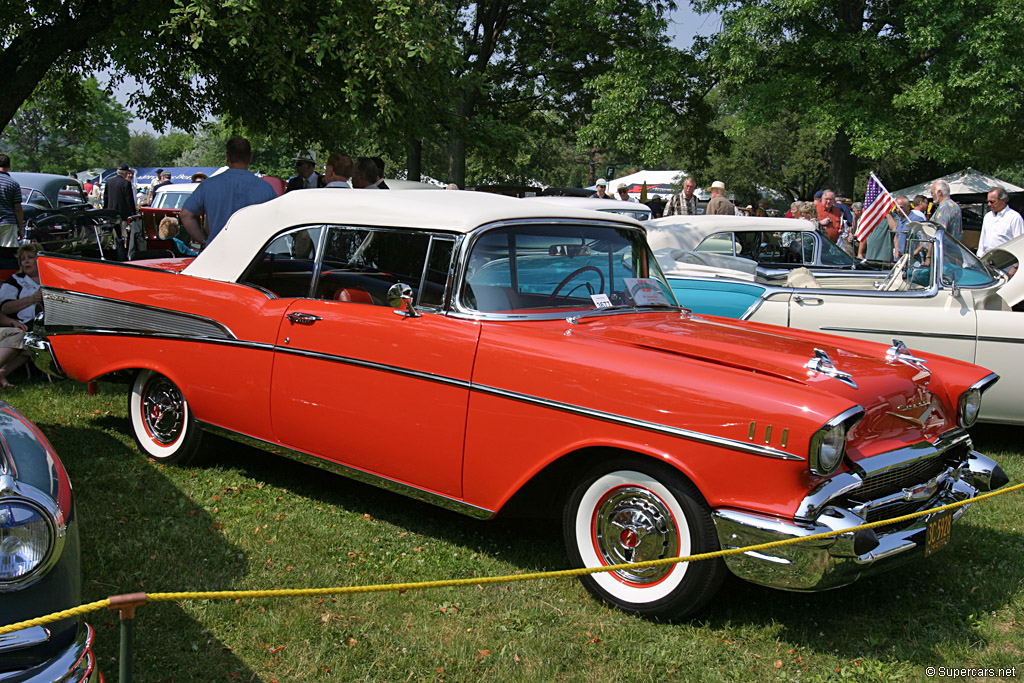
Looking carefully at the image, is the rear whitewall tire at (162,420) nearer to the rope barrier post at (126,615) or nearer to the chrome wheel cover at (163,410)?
the chrome wheel cover at (163,410)

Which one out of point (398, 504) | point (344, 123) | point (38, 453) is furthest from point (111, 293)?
point (344, 123)

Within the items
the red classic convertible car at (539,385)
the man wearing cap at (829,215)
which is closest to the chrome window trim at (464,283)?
the red classic convertible car at (539,385)

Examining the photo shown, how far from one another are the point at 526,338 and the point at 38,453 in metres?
1.99

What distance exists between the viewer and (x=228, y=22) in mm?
8078

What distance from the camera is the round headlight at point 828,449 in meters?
3.25

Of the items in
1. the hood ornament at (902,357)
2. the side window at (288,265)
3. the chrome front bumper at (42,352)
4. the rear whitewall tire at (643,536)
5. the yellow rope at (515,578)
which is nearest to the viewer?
the yellow rope at (515,578)

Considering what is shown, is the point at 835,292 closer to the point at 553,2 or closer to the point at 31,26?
the point at 31,26

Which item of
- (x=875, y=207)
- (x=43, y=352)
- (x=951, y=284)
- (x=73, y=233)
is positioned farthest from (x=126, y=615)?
(x=875, y=207)

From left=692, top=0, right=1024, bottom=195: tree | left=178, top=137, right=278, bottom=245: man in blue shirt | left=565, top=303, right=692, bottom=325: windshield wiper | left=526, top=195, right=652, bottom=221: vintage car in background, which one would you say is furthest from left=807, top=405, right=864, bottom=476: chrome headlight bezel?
left=692, top=0, right=1024, bottom=195: tree

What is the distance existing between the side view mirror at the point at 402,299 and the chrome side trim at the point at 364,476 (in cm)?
83

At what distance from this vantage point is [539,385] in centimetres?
381

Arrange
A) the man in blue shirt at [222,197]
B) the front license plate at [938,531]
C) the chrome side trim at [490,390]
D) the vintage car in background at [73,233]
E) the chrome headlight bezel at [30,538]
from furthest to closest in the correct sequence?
the vintage car in background at [73,233] < the man in blue shirt at [222,197] < the front license plate at [938,531] < the chrome side trim at [490,390] < the chrome headlight bezel at [30,538]

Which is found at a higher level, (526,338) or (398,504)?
(526,338)

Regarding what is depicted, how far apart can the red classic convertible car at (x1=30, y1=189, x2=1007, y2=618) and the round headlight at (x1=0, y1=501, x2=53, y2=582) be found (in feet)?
6.10
